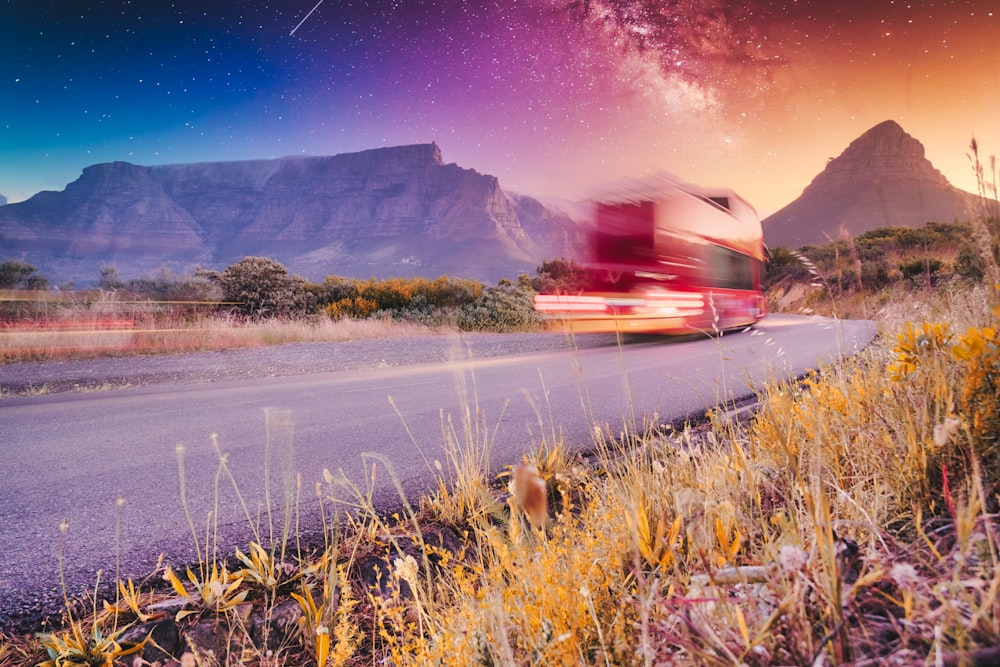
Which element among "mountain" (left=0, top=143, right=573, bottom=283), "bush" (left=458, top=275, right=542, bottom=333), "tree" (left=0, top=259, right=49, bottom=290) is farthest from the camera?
"mountain" (left=0, top=143, right=573, bottom=283)

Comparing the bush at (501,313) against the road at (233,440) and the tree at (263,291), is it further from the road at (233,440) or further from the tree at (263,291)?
the road at (233,440)

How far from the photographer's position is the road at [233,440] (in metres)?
2.44

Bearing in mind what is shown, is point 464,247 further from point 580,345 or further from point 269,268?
point 580,345

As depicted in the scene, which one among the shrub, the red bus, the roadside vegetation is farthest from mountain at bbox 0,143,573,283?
the roadside vegetation

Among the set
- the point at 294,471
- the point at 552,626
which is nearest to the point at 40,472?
the point at 294,471

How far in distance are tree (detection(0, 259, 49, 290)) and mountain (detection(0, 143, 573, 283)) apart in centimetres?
6387

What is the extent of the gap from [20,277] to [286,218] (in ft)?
379

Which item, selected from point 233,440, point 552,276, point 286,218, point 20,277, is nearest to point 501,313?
point 552,276

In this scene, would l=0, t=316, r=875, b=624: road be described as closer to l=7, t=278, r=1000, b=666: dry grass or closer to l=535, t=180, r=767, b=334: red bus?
l=7, t=278, r=1000, b=666: dry grass

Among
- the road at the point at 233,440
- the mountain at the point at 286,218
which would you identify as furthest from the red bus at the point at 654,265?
the mountain at the point at 286,218

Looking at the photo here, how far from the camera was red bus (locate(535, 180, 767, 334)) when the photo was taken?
11.3m

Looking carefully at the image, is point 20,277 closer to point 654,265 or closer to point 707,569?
point 654,265

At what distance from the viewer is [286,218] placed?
13275 cm

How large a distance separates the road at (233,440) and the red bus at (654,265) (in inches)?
149
